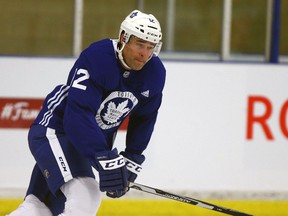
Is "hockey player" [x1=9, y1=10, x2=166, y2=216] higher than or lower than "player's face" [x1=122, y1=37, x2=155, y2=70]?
lower

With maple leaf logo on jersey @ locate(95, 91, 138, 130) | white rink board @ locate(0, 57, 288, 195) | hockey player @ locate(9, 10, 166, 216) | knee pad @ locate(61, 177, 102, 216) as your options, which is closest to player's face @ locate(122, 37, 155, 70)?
hockey player @ locate(9, 10, 166, 216)

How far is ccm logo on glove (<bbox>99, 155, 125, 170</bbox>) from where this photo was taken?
9.84 ft

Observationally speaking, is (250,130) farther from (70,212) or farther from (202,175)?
(70,212)

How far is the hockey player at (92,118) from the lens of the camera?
3016 mm

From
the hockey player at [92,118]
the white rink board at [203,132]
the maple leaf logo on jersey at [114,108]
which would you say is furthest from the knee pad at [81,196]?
the white rink board at [203,132]

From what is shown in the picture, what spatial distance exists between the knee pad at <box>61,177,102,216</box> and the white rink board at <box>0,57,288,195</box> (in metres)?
1.52

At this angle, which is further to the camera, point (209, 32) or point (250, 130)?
point (209, 32)

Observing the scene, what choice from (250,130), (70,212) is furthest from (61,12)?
(70,212)

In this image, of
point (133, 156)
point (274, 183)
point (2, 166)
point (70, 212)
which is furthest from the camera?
point (274, 183)

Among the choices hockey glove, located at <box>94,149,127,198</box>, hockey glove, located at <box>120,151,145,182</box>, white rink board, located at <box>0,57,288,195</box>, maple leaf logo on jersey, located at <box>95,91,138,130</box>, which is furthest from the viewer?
white rink board, located at <box>0,57,288,195</box>

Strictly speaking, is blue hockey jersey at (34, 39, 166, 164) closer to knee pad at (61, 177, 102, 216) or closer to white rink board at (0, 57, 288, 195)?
knee pad at (61, 177, 102, 216)

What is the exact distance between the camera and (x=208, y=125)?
4.74m

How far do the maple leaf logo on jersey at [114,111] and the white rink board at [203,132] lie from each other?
4.73ft

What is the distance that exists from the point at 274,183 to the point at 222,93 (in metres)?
0.57
